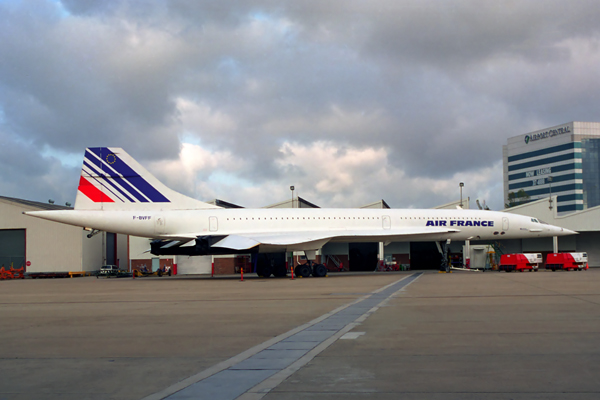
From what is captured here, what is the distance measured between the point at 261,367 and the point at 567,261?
3109 cm

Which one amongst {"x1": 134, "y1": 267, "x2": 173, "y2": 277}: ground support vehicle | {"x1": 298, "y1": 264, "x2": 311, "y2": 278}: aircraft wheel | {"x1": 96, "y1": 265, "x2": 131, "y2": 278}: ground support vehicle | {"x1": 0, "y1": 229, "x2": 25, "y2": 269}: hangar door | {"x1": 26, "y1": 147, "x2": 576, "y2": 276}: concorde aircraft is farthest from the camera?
{"x1": 0, "y1": 229, "x2": 25, "y2": 269}: hangar door

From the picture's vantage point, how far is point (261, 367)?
538cm

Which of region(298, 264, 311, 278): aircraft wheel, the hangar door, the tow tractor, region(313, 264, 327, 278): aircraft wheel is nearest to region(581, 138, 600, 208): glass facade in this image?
the tow tractor

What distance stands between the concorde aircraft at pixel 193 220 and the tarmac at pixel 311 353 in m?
15.7

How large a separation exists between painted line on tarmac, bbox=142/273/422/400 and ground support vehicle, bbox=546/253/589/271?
27.4 meters

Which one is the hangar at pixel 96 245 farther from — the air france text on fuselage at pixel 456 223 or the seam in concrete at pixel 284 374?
the seam in concrete at pixel 284 374

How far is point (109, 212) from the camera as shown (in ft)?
88.6

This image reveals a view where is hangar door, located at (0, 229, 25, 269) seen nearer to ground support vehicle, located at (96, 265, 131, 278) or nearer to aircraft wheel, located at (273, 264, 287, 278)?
ground support vehicle, located at (96, 265, 131, 278)

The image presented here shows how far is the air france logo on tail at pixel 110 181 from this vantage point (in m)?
27.3

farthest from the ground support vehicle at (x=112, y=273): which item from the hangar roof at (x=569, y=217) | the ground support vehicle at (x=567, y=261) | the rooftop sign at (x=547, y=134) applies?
the rooftop sign at (x=547, y=134)

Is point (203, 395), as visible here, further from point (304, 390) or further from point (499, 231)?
point (499, 231)

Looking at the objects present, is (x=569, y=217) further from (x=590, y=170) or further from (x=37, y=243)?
(x=590, y=170)

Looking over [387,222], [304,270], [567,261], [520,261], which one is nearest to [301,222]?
[304,270]

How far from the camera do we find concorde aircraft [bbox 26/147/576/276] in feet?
87.6
